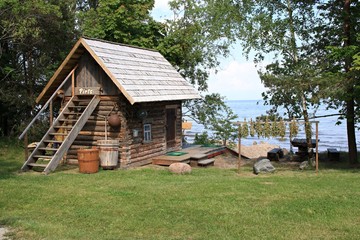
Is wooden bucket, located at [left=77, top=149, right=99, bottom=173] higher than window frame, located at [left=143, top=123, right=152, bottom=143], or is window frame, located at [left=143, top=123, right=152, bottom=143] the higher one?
window frame, located at [left=143, top=123, right=152, bottom=143]

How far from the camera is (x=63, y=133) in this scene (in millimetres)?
15727

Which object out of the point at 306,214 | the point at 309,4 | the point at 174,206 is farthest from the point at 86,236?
the point at 309,4

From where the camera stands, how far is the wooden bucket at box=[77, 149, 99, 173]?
14.9m

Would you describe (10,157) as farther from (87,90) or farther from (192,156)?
(192,156)

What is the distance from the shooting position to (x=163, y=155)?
19109 millimetres

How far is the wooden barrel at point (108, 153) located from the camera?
15.6 metres

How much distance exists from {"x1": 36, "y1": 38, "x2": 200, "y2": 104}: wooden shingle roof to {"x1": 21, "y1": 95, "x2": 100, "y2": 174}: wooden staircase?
1.46 metres

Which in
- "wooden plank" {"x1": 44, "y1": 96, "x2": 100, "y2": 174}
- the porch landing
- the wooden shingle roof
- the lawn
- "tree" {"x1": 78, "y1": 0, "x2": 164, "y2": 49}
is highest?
"tree" {"x1": 78, "y1": 0, "x2": 164, "y2": 49}

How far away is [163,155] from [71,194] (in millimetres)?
8330

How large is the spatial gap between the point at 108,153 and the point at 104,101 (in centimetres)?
→ 234

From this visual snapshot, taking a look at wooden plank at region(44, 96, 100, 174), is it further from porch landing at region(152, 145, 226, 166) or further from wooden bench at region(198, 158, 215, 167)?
wooden bench at region(198, 158, 215, 167)

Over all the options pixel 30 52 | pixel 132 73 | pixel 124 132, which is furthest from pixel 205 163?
pixel 30 52

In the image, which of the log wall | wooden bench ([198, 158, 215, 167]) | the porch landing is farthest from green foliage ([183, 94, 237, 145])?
the log wall

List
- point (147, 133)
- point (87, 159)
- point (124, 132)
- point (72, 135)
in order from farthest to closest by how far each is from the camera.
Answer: point (147, 133), point (124, 132), point (72, 135), point (87, 159)
